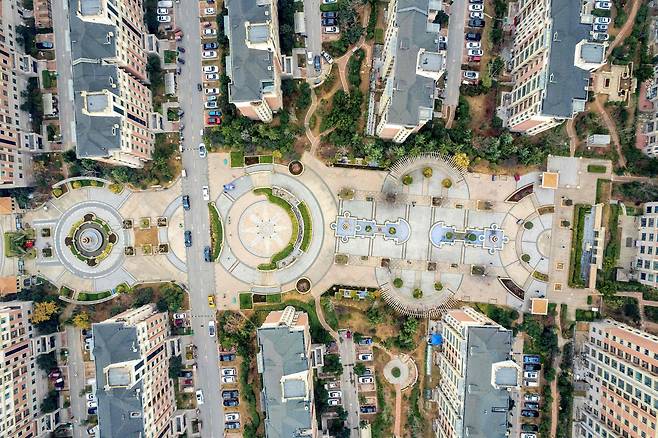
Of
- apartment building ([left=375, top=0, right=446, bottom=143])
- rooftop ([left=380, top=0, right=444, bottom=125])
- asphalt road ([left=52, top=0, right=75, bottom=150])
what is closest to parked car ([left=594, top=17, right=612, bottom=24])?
apartment building ([left=375, top=0, right=446, bottom=143])

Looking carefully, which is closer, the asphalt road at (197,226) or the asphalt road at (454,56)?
the asphalt road at (454,56)

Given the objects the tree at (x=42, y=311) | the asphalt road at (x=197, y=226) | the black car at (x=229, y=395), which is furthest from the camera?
the asphalt road at (x=197, y=226)

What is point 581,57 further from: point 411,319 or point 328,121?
point 411,319

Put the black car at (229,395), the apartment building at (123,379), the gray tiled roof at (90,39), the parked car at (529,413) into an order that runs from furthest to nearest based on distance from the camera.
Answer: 1. the black car at (229,395)
2. the parked car at (529,413)
3. the gray tiled roof at (90,39)
4. the apartment building at (123,379)

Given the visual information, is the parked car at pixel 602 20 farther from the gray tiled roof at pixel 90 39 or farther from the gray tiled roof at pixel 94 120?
the gray tiled roof at pixel 94 120

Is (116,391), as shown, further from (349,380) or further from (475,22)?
(475,22)

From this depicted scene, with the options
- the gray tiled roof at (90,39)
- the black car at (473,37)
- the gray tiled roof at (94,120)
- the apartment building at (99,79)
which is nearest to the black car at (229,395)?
the apartment building at (99,79)

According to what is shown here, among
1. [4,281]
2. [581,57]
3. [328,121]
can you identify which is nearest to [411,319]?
[328,121]
